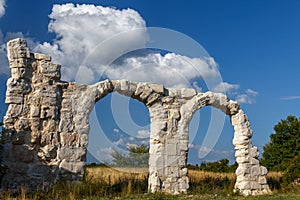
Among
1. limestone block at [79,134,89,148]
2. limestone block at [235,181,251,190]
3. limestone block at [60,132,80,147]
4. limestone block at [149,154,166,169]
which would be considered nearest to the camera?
limestone block at [60,132,80,147]

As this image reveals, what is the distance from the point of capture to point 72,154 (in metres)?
9.76

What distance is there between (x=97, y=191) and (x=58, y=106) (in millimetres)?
2528

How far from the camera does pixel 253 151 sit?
1243cm

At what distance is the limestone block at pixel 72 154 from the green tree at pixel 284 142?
40.4ft

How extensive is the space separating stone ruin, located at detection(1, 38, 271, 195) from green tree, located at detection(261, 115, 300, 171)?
28.4ft

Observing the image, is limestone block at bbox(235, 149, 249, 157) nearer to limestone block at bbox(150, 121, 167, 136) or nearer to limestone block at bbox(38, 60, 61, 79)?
limestone block at bbox(150, 121, 167, 136)

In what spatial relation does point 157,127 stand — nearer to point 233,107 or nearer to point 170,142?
point 170,142

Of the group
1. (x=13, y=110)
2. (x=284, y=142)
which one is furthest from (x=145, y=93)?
(x=284, y=142)

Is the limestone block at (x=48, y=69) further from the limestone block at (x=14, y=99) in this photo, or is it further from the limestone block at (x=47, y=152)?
the limestone block at (x=47, y=152)

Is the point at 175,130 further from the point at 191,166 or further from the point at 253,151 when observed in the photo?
the point at 191,166

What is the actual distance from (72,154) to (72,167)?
347 mm

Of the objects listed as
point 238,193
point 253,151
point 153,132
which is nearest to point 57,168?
point 153,132

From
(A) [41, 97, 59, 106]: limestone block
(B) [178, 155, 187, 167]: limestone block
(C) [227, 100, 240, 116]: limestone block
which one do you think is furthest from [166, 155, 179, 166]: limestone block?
(A) [41, 97, 59, 106]: limestone block

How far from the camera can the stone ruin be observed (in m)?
9.25
